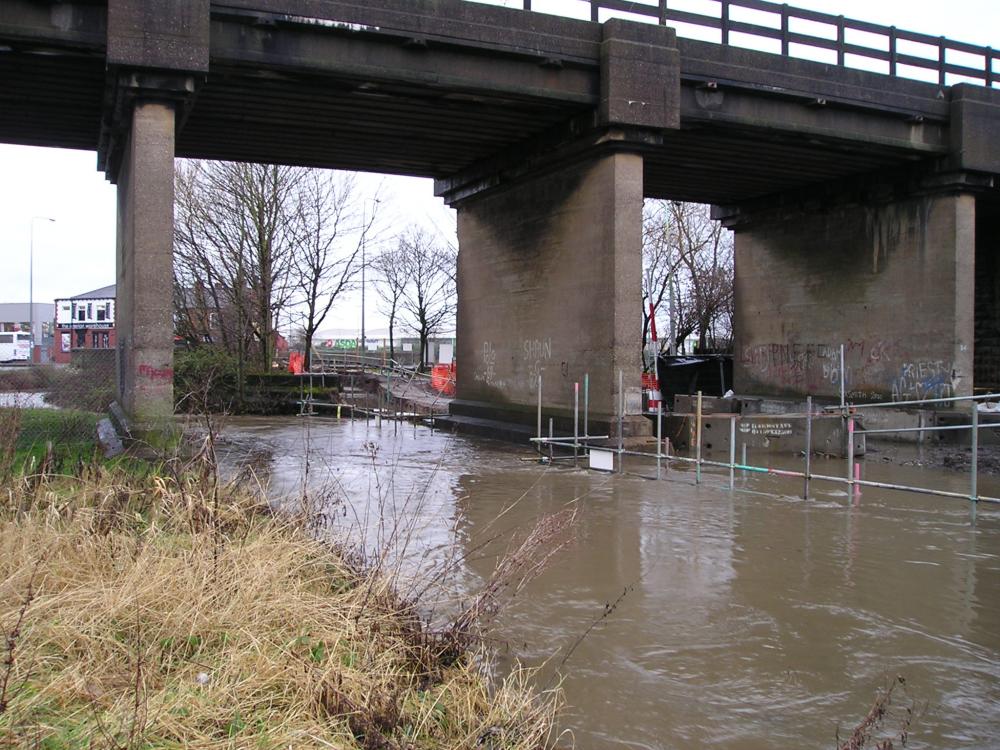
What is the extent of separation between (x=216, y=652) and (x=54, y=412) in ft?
47.8

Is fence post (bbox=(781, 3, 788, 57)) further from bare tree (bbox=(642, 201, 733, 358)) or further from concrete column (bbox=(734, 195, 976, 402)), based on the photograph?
bare tree (bbox=(642, 201, 733, 358))

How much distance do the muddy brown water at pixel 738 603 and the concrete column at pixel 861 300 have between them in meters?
9.73

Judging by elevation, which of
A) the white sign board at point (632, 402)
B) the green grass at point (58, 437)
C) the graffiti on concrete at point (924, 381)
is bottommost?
the green grass at point (58, 437)

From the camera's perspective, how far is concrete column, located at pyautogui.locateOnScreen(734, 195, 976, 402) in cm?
2214

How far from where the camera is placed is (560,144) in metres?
19.1

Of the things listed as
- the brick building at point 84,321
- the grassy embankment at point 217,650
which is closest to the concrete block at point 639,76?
the grassy embankment at point 217,650

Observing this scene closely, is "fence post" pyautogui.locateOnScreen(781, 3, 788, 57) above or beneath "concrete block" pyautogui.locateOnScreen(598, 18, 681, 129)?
above

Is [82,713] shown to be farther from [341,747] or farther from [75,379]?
[75,379]

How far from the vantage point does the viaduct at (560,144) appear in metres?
15.1

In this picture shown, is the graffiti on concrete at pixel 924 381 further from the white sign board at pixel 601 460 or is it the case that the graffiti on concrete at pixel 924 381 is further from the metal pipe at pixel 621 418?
the white sign board at pixel 601 460

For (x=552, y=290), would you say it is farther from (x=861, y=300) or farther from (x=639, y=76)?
(x=861, y=300)

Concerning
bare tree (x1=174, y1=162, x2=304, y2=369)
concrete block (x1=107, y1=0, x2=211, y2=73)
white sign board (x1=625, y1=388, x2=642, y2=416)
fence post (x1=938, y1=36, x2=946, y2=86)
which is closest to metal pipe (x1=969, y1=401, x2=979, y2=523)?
white sign board (x1=625, y1=388, x2=642, y2=416)

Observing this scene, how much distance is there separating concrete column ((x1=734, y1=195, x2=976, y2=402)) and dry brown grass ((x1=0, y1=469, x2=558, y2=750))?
814 inches

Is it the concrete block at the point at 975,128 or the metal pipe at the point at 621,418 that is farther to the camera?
the concrete block at the point at 975,128
